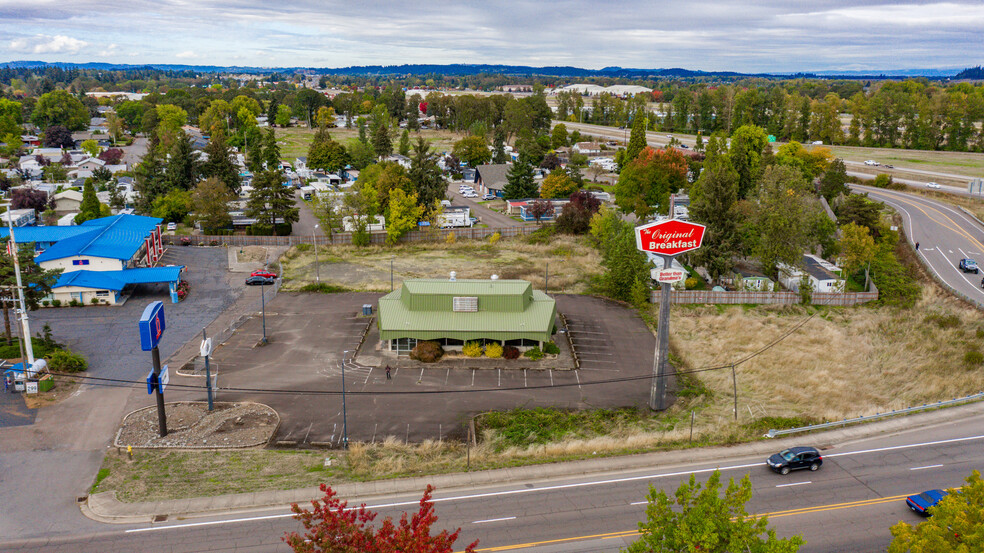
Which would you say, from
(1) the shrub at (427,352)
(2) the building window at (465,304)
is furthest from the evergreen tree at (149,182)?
(2) the building window at (465,304)

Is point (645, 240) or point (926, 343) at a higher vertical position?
point (645, 240)

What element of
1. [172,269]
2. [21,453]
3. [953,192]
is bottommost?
[21,453]

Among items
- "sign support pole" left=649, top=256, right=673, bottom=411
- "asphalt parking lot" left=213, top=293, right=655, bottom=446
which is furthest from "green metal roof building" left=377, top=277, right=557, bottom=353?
"sign support pole" left=649, top=256, right=673, bottom=411

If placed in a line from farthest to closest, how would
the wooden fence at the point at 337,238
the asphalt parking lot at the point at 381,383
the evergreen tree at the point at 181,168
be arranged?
1. the evergreen tree at the point at 181,168
2. the wooden fence at the point at 337,238
3. the asphalt parking lot at the point at 381,383

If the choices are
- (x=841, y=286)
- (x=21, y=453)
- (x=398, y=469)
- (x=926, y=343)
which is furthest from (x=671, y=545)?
(x=841, y=286)

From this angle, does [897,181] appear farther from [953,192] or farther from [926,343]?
[926,343]

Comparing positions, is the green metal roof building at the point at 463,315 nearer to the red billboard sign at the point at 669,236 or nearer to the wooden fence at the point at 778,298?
the red billboard sign at the point at 669,236

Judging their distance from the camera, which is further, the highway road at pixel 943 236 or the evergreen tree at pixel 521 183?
the evergreen tree at pixel 521 183

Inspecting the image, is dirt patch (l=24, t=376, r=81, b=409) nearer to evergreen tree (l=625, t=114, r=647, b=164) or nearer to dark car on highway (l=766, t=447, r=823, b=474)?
dark car on highway (l=766, t=447, r=823, b=474)
